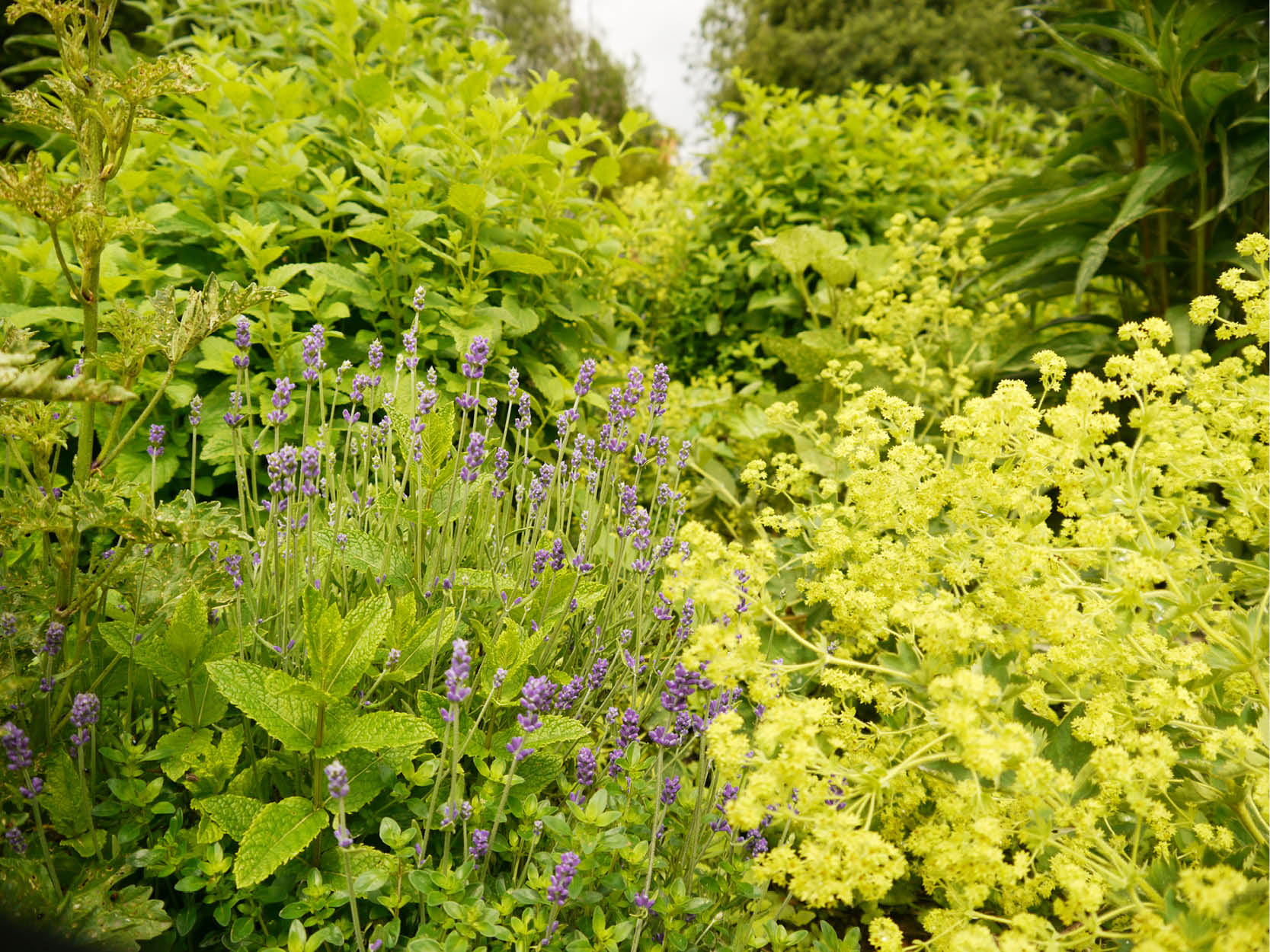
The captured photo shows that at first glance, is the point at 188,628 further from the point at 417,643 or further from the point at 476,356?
the point at 476,356

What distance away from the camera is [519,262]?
8.17ft

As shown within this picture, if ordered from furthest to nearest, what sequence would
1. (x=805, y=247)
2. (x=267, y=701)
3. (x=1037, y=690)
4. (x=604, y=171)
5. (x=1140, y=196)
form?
(x=805, y=247), (x=604, y=171), (x=1140, y=196), (x=1037, y=690), (x=267, y=701)

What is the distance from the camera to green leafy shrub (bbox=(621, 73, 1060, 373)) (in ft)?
14.4

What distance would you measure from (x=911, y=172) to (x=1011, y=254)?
1.51 m

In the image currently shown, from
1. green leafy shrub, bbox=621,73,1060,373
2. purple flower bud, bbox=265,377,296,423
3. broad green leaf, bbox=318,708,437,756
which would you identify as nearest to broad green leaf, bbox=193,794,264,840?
broad green leaf, bbox=318,708,437,756

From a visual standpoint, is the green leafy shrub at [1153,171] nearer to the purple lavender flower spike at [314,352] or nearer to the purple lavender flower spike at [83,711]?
the purple lavender flower spike at [314,352]

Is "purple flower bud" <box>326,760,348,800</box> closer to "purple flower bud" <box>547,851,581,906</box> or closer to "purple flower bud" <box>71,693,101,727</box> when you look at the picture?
"purple flower bud" <box>547,851,581,906</box>

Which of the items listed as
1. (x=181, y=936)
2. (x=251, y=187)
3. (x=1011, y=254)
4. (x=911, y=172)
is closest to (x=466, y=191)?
(x=251, y=187)

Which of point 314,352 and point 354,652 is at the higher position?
point 314,352

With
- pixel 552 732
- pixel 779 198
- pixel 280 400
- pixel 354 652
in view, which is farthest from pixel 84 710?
pixel 779 198

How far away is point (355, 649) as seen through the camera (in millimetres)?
1254

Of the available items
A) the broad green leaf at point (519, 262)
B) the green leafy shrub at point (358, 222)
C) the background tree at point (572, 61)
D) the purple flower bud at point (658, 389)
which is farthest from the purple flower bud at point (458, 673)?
the background tree at point (572, 61)

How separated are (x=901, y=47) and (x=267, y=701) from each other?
1781 cm

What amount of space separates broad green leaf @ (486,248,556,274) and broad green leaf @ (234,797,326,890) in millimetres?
1705
